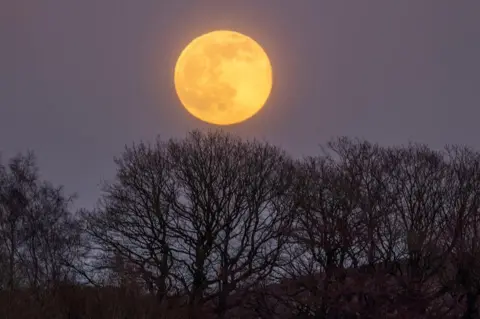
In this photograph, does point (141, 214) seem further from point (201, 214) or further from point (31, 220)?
point (31, 220)

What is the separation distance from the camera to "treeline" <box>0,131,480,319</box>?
119 feet

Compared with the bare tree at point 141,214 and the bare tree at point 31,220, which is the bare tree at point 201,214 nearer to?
the bare tree at point 141,214

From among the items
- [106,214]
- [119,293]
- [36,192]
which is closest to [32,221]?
[36,192]

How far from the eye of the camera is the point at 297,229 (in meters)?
39.0

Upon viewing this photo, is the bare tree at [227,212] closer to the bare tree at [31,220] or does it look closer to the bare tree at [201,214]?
the bare tree at [201,214]

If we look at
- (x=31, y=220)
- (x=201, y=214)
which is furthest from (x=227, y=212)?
(x=31, y=220)

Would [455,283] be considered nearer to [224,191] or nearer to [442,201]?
[442,201]

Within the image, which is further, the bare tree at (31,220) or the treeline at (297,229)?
the bare tree at (31,220)

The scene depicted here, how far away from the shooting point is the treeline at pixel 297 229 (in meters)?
36.2

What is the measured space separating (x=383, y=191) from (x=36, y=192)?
2288cm

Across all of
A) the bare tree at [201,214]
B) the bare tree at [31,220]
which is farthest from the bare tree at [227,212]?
the bare tree at [31,220]

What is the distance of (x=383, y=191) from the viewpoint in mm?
37969

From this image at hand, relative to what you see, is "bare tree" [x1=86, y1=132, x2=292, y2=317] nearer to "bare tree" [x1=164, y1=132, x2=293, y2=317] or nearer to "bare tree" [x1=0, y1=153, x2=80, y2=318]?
"bare tree" [x1=164, y1=132, x2=293, y2=317]

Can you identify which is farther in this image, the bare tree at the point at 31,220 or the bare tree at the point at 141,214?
the bare tree at the point at 31,220
